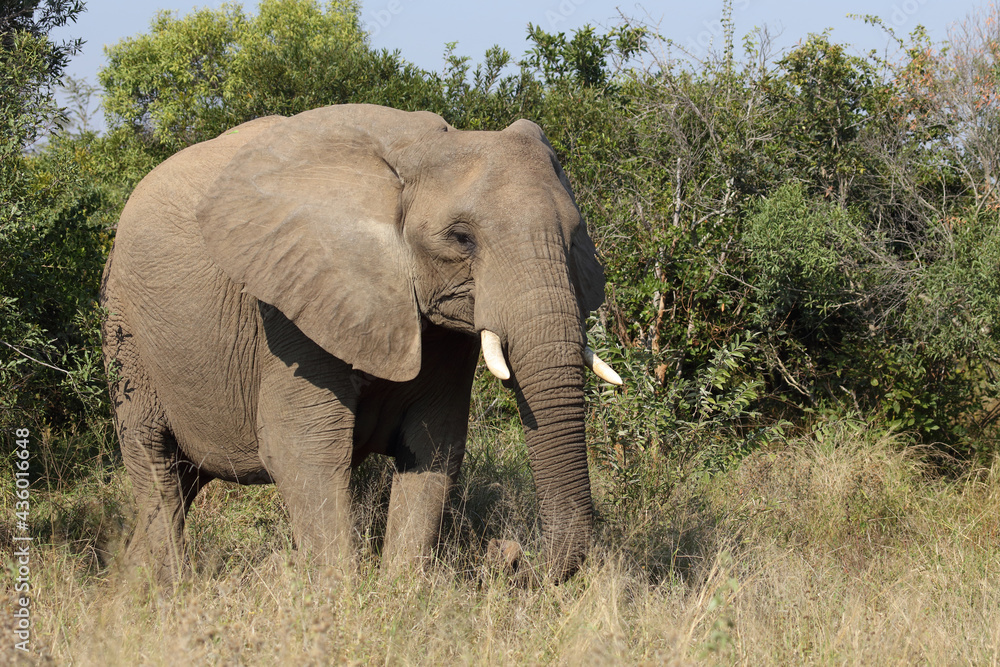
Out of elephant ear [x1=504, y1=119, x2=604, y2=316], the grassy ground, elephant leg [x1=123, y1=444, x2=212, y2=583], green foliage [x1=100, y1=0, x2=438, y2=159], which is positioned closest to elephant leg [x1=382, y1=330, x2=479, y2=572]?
the grassy ground

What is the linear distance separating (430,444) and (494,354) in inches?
40.9

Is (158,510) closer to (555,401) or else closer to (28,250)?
(28,250)

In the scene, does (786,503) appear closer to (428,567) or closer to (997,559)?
(997,559)

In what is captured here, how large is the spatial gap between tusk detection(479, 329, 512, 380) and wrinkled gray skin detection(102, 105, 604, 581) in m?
0.04

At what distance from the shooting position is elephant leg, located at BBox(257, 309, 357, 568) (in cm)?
434

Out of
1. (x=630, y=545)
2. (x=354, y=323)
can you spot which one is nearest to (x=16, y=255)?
(x=354, y=323)

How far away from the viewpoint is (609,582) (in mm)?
4348

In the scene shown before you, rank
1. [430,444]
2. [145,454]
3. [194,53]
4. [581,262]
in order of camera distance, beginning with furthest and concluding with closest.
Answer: [194,53], [145,454], [430,444], [581,262]

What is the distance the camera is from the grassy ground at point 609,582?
3572 millimetres

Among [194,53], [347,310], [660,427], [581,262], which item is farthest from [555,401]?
[194,53]

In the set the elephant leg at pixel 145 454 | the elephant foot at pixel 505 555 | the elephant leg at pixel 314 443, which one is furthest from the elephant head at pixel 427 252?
the elephant leg at pixel 145 454

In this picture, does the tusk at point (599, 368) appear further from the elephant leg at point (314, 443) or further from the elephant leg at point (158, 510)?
the elephant leg at point (158, 510)

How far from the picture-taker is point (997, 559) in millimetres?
5402

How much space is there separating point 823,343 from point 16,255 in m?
6.06
